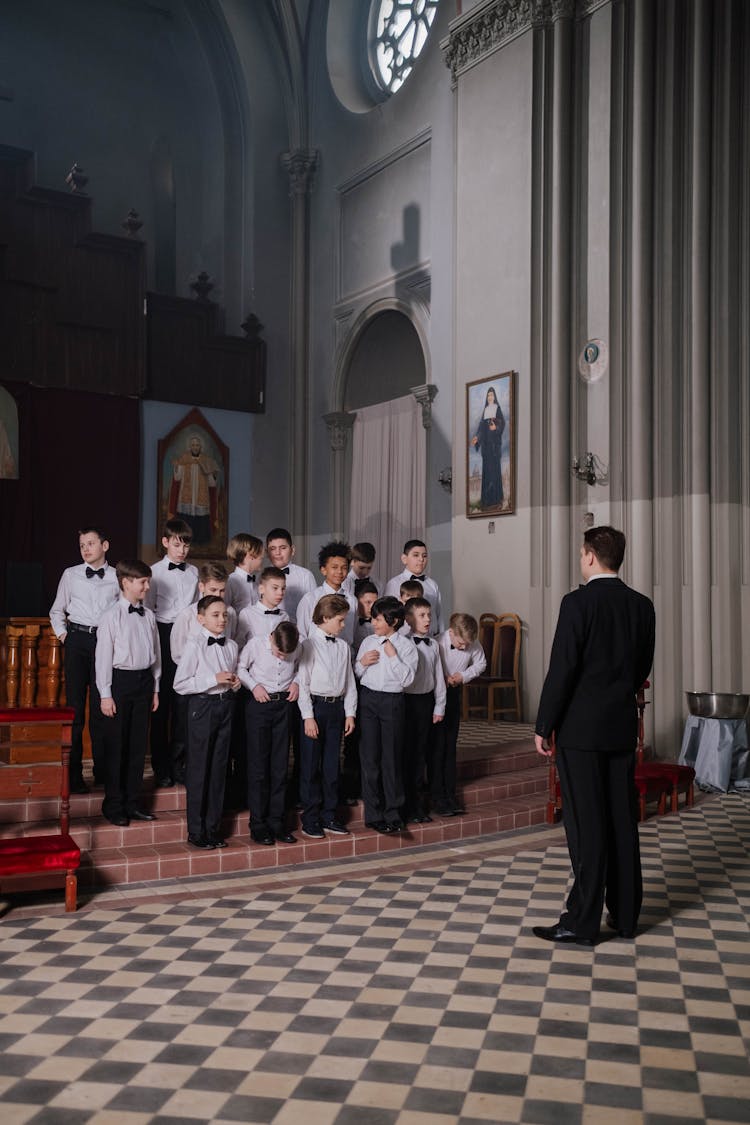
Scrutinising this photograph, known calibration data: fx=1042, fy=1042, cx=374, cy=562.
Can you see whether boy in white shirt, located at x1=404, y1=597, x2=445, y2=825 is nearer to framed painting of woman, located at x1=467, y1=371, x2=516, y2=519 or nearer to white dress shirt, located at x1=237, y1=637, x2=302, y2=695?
white dress shirt, located at x1=237, y1=637, x2=302, y2=695

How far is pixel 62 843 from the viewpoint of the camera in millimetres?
4922

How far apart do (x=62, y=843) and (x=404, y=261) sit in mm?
9768

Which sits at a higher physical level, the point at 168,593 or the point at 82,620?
the point at 168,593

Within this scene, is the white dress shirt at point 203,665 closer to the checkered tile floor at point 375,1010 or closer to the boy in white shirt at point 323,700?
the boy in white shirt at point 323,700

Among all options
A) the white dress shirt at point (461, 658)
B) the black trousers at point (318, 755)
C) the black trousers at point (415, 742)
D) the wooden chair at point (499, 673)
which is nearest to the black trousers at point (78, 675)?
the black trousers at point (318, 755)

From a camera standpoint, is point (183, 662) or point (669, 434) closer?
point (183, 662)

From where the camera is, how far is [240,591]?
21.5 ft

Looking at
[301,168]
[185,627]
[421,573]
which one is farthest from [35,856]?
[301,168]

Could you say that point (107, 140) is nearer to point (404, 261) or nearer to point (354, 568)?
point (404, 261)

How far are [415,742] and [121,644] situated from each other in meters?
1.93

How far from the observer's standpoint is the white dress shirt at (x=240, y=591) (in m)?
6.52

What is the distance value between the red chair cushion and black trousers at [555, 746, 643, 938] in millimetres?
2276

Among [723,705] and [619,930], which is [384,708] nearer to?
[619,930]

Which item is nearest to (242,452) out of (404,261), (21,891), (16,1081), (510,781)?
(404,261)
